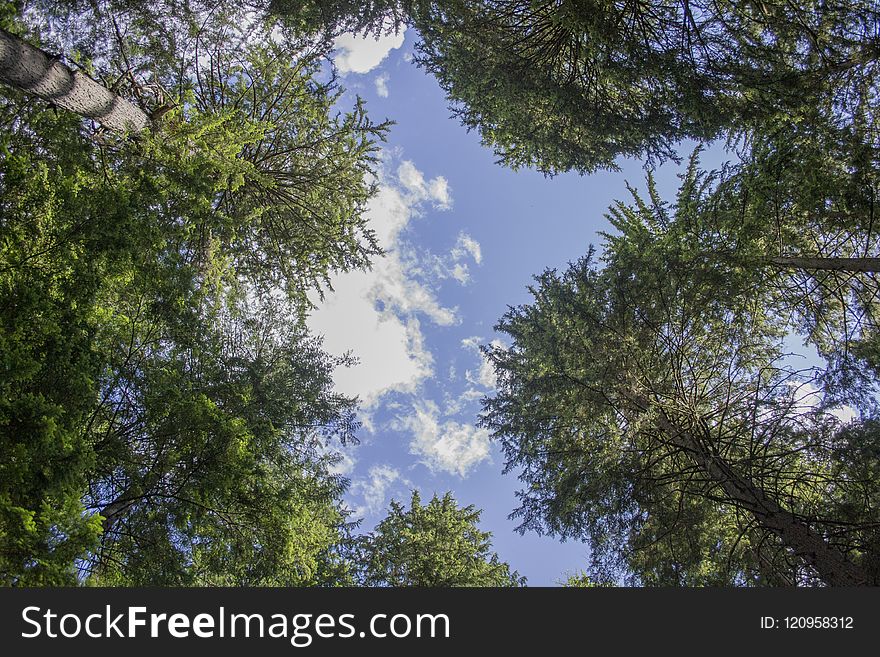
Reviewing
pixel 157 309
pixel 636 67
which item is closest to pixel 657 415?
pixel 636 67

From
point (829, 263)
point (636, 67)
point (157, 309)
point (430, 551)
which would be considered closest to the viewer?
point (157, 309)

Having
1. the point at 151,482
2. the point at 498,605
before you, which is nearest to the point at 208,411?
the point at 151,482

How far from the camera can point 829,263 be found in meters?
6.62

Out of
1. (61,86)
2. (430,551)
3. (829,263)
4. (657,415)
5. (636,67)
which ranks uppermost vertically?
(636,67)

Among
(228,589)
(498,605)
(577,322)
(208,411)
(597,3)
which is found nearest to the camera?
(228,589)

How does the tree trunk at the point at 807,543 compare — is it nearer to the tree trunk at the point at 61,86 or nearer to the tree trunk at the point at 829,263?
the tree trunk at the point at 829,263

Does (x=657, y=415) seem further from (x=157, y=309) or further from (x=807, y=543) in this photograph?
(x=157, y=309)

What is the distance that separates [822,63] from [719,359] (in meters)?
5.07

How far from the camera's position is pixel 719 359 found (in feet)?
28.7

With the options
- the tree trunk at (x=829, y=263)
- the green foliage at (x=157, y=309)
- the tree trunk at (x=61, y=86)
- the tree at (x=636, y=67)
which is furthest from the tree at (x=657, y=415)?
the tree trunk at (x=61, y=86)

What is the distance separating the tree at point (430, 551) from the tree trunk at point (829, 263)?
400 inches

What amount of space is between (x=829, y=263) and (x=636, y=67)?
4.53 meters

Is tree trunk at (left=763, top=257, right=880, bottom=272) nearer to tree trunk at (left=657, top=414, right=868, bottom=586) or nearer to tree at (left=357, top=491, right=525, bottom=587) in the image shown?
tree trunk at (left=657, top=414, right=868, bottom=586)

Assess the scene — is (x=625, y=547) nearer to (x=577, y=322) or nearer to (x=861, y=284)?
(x=577, y=322)
